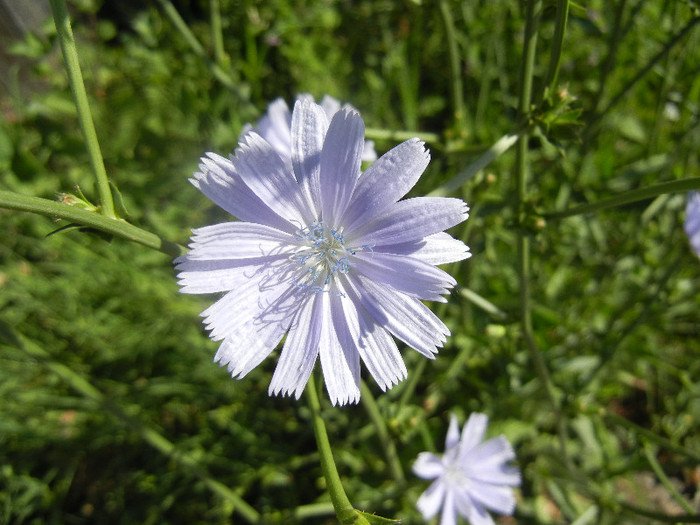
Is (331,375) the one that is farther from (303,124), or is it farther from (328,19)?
(328,19)

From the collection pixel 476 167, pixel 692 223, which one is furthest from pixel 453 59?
pixel 692 223

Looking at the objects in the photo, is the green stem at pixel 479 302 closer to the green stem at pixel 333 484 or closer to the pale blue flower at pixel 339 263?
the pale blue flower at pixel 339 263

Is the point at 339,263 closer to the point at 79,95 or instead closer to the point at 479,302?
the point at 479,302

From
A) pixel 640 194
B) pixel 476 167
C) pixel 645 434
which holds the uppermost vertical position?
pixel 476 167

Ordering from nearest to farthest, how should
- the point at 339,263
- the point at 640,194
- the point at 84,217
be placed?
1. the point at 84,217
2. the point at 640,194
3. the point at 339,263

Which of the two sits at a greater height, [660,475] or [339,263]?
[339,263]

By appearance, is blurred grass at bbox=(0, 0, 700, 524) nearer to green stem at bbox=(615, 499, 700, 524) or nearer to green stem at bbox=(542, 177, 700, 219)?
green stem at bbox=(615, 499, 700, 524)

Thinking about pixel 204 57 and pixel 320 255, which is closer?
pixel 320 255

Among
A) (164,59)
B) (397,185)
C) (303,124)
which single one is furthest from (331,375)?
(164,59)
